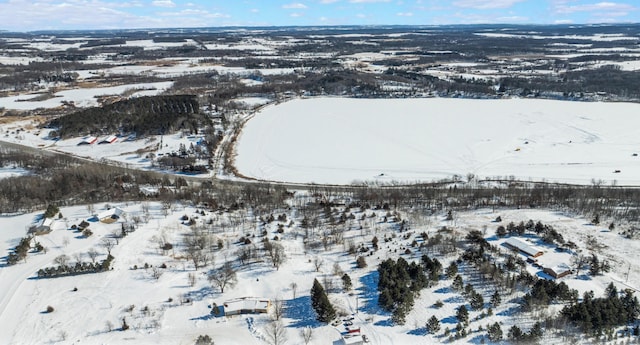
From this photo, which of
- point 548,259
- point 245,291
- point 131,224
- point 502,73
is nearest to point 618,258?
point 548,259

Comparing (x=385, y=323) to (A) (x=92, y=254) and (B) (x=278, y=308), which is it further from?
(A) (x=92, y=254)

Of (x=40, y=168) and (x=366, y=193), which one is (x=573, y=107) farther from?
(x=40, y=168)

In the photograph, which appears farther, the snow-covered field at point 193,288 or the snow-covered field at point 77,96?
the snow-covered field at point 77,96

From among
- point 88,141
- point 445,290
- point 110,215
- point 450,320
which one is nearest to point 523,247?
point 445,290

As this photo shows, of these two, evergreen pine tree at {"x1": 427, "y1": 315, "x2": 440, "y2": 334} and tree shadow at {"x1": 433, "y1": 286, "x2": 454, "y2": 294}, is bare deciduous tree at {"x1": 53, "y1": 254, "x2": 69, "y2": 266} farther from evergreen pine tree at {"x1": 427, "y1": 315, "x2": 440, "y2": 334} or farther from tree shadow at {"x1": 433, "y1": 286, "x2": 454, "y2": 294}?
tree shadow at {"x1": 433, "y1": 286, "x2": 454, "y2": 294}

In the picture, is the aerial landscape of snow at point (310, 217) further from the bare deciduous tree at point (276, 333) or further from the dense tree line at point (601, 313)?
the dense tree line at point (601, 313)

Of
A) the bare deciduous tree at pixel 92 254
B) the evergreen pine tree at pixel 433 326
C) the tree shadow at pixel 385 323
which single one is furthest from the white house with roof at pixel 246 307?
the bare deciduous tree at pixel 92 254

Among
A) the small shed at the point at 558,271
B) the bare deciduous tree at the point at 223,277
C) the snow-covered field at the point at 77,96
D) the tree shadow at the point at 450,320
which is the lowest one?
the tree shadow at the point at 450,320
